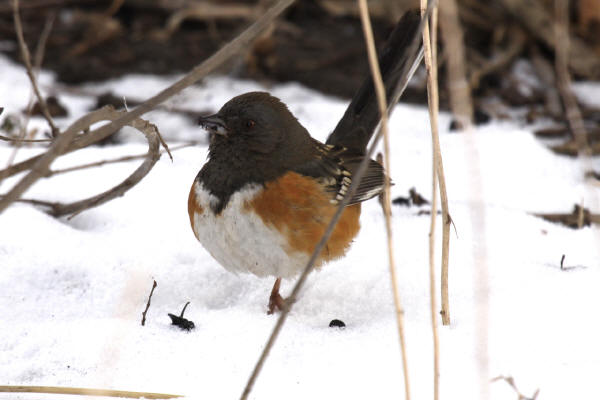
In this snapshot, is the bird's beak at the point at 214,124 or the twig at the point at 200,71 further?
the bird's beak at the point at 214,124

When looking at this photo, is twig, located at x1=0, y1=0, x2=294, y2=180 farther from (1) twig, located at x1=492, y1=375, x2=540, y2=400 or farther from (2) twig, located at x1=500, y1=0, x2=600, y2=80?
(2) twig, located at x1=500, y1=0, x2=600, y2=80

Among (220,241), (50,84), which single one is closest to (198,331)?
(220,241)

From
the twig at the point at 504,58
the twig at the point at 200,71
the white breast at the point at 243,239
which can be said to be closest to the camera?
the twig at the point at 200,71

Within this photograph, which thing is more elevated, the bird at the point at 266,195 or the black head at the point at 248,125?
the black head at the point at 248,125

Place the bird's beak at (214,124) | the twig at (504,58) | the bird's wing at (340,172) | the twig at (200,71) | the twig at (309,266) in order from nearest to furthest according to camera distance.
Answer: the twig at (309,266)
the twig at (200,71)
the bird's beak at (214,124)
the bird's wing at (340,172)
the twig at (504,58)

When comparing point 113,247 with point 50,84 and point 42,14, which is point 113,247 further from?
point 42,14

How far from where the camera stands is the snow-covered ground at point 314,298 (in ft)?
7.02

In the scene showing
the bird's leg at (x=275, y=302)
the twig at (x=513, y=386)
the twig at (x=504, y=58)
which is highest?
the twig at (x=504, y=58)

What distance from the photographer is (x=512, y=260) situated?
2947mm

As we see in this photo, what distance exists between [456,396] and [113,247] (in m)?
1.57

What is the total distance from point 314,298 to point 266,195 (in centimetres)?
48

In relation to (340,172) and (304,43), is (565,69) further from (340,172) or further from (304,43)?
(304,43)

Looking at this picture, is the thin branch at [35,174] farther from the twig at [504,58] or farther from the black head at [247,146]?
the twig at [504,58]

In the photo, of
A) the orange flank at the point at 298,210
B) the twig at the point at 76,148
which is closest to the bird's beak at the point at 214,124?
the twig at the point at 76,148
